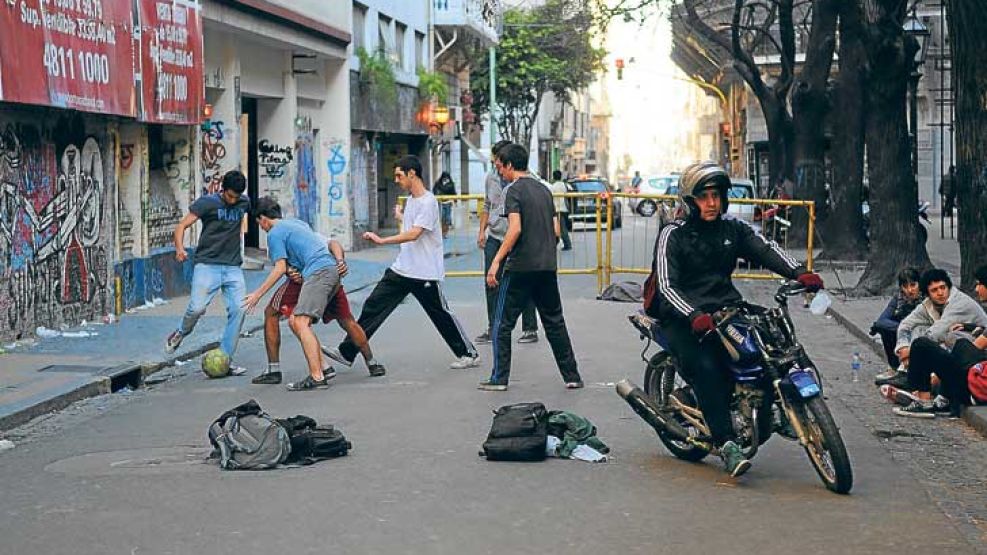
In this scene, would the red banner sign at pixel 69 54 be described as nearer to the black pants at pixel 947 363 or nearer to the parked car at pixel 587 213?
the parked car at pixel 587 213

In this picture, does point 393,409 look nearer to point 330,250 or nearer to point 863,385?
point 330,250

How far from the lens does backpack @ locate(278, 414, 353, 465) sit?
349 inches

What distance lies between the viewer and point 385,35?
37.0m

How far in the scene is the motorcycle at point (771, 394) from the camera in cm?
762

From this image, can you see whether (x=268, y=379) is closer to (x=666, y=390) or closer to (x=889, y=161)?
(x=666, y=390)

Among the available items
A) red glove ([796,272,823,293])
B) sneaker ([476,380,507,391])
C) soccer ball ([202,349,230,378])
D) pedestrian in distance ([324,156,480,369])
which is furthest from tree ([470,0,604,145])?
red glove ([796,272,823,293])

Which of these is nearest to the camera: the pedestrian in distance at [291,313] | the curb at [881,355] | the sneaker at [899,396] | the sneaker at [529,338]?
the curb at [881,355]

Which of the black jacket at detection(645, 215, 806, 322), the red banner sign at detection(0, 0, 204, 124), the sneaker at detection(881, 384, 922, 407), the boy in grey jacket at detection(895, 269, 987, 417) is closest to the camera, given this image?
the black jacket at detection(645, 215, 806, 322)

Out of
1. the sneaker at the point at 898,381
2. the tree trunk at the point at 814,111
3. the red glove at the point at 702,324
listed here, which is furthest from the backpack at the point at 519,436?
the tree trunk at the point at 814,111

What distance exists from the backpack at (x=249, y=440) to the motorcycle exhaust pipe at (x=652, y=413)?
6.56 feet

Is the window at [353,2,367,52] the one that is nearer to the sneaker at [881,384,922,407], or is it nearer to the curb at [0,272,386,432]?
the curb at [0,272,386,432]

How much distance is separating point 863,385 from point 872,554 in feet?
20.2

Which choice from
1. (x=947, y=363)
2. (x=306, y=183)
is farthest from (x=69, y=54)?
(x=306, y=183)

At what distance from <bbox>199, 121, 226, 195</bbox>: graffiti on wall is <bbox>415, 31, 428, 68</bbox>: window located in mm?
17130
